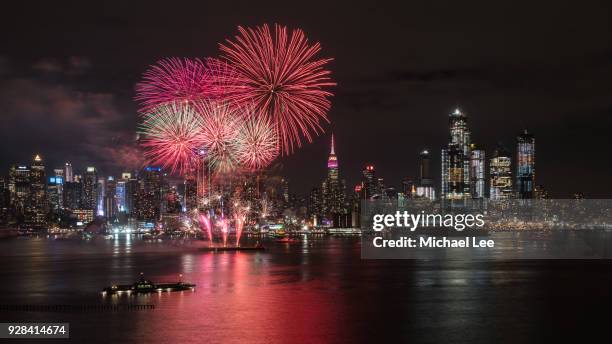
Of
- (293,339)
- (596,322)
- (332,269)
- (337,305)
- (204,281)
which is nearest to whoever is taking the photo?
(293,339)

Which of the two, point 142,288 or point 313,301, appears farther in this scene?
point 142,288

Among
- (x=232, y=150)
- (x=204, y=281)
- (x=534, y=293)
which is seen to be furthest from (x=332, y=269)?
(x=534, y=293)

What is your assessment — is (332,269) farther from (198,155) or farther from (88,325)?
(88,325)

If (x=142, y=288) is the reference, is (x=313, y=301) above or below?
below

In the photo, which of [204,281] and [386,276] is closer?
[204,281]

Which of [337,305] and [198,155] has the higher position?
[198,155]

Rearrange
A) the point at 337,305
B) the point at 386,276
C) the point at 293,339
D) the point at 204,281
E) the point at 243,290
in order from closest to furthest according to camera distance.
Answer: the point at 293,339
the point at 337,305
the point at 243,290
the point at 204,281
the point at 386,276

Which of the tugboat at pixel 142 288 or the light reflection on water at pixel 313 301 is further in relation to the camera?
the tugboat at pixel 142 288

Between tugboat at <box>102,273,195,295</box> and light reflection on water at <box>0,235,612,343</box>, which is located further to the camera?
tugboat at <box>102,273,195,295</box>

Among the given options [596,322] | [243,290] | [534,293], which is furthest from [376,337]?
[534,293]
